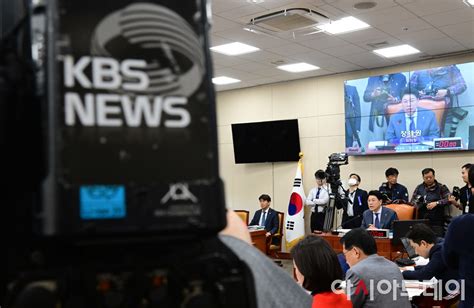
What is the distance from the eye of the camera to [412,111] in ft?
29.0

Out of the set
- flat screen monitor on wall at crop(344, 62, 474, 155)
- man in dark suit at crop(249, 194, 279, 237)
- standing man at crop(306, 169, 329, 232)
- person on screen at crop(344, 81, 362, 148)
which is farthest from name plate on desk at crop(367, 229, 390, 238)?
person on screen at crop(344, 81, 362, 148)

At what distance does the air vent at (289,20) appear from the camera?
6320mm

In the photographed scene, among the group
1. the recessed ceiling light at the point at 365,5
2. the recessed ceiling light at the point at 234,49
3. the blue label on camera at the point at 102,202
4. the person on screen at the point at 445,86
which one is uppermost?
the recessed ceiling light at the point at 365,5

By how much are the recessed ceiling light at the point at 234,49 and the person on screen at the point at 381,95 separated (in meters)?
2.32

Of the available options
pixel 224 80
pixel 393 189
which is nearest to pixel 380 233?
pixel 393 189

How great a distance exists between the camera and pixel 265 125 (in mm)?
10734

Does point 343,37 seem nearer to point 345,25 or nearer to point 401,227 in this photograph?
point 345,25

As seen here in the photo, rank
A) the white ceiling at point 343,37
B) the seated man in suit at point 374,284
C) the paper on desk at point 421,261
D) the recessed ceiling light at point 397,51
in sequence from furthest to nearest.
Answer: the recessed ceiling light at point 397,51 < the white ceiling at point 343,37 < the paper on desk at point 421,261 < the seated man in suit at point 374,284

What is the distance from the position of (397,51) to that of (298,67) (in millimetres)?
1711

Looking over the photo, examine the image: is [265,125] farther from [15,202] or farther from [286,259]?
[15,202]

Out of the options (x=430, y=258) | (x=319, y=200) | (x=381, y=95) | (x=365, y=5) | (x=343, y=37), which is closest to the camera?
(x=430, y=258)

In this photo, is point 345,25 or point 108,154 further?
point 345,25

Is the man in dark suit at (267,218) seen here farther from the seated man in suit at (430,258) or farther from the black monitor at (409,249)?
the seated man in suit at (430,258)

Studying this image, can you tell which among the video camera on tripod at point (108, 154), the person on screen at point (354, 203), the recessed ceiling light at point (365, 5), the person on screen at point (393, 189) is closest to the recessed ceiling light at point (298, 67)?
the person on screen at point (354, 203)
